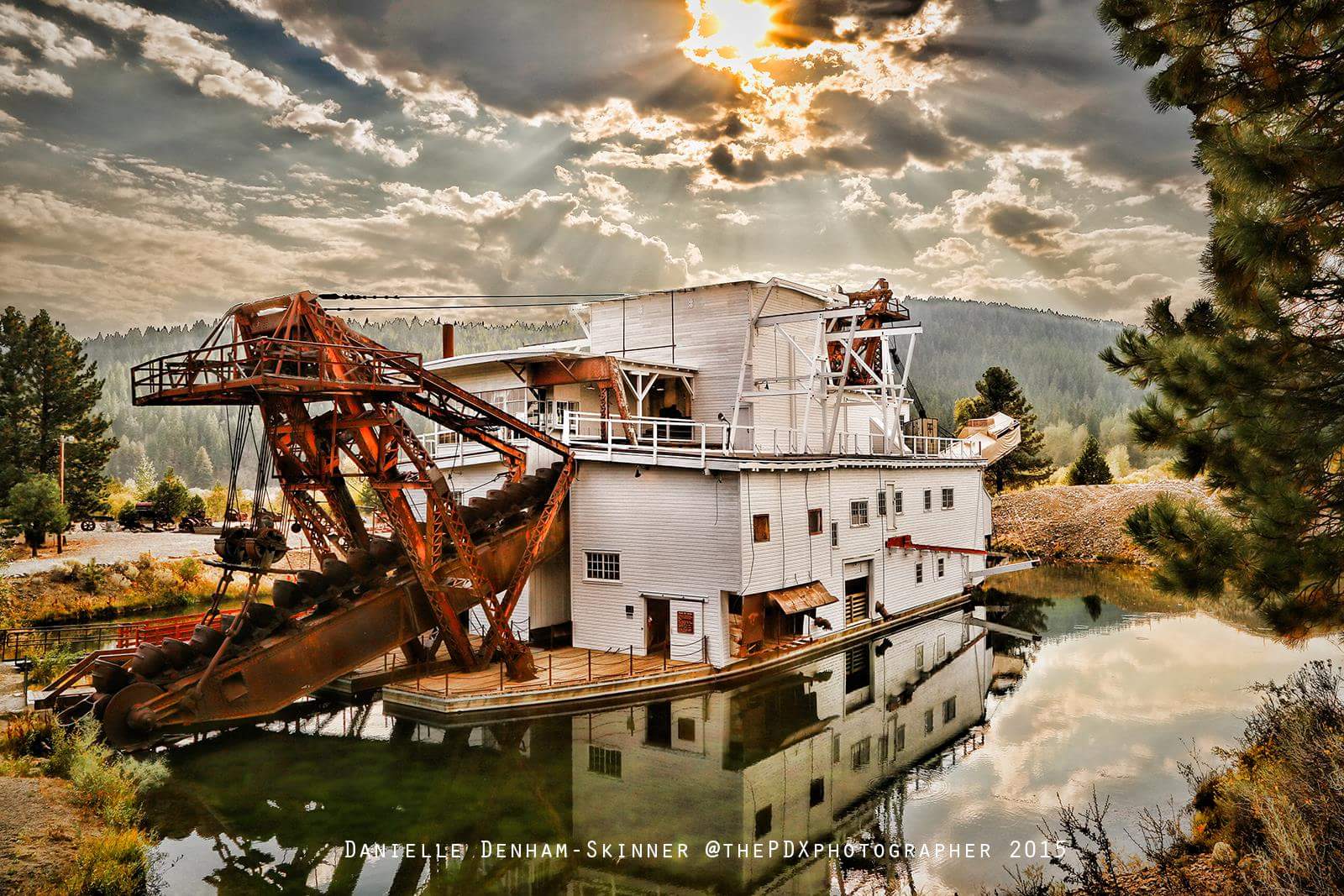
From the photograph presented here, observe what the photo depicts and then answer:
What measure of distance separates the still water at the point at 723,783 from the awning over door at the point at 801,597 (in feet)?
Answer: 5.71

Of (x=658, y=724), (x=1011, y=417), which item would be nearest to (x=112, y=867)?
(x=658, y=724)

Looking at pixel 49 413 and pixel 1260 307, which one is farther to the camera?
pixel 49 413

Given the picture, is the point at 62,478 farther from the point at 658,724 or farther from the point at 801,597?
the point at 801,597

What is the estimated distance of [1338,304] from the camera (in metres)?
8.06

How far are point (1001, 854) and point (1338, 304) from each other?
27.0 feet

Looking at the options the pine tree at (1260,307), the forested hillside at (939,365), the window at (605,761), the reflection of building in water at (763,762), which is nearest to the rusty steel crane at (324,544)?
the window at (605,761)

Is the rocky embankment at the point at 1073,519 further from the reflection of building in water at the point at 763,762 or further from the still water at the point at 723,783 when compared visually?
the reflection of building in water at the point at 763,762

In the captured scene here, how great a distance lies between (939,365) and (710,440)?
514 ft

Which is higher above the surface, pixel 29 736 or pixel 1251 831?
pixel 29 736

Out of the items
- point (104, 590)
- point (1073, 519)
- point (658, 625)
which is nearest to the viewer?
point (658, 625)

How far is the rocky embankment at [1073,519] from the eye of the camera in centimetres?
4275

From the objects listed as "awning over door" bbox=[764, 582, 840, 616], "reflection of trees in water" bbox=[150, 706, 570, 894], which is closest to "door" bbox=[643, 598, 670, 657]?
"awning over door" bbox=[764, 582, 840, 616]

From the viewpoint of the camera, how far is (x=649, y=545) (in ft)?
66.9

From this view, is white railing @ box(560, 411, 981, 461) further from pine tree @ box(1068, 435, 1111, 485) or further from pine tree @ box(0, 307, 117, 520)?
pine tree @ box(0, 307, 117, 520)
